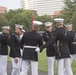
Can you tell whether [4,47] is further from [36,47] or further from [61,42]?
[61,42]

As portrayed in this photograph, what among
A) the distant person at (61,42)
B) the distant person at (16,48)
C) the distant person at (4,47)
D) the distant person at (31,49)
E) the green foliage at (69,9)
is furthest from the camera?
the green foliage at (69,9)

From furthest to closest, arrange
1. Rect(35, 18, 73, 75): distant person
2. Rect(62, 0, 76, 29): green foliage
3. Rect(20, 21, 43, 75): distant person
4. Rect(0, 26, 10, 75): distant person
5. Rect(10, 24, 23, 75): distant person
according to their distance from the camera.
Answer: Rect(62, 0, 76, 29): green foliage
Rect(0, 26, 10, 75): distant person
Rect(10, 24, 23, 75): distant person
Rect(35, 18, 73, 75): distant person
Rect(20, 21, 43, 75): distant person

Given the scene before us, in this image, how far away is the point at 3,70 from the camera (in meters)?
10.9

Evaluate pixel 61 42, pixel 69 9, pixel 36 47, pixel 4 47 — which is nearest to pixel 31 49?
pixel 36 47

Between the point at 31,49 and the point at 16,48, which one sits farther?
the point at 16,48

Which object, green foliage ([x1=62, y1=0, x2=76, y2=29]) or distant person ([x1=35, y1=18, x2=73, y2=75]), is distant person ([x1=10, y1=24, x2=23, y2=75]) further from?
green foliage ([x1=62, y1=0, x2=76, y2=29])

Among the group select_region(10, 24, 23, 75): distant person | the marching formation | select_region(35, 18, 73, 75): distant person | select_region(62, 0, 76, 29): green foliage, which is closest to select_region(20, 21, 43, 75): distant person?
the marching formation

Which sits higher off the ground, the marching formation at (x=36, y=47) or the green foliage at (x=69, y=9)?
the marching formation at (x=36, y=47)

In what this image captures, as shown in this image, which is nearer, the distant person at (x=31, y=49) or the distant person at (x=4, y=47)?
the distant person at (x=31, y=49)

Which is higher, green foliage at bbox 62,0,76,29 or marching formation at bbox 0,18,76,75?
marching formation at bbox 0,18,76,75

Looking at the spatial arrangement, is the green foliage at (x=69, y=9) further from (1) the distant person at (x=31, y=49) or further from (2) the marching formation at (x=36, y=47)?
(1) the distant person at (x=31, y=49)

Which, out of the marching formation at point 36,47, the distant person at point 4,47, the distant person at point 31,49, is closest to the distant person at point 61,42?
the marching formation at point 36,47

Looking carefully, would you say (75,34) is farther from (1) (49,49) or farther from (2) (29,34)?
(2) (29,34)

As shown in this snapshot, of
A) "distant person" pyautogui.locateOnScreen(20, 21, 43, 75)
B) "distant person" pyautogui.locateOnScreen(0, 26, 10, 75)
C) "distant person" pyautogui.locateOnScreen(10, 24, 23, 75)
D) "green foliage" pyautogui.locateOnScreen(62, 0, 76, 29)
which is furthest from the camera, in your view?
"green foliage" pyautogui.locateOnScreen(62, 0, 76, 29)
